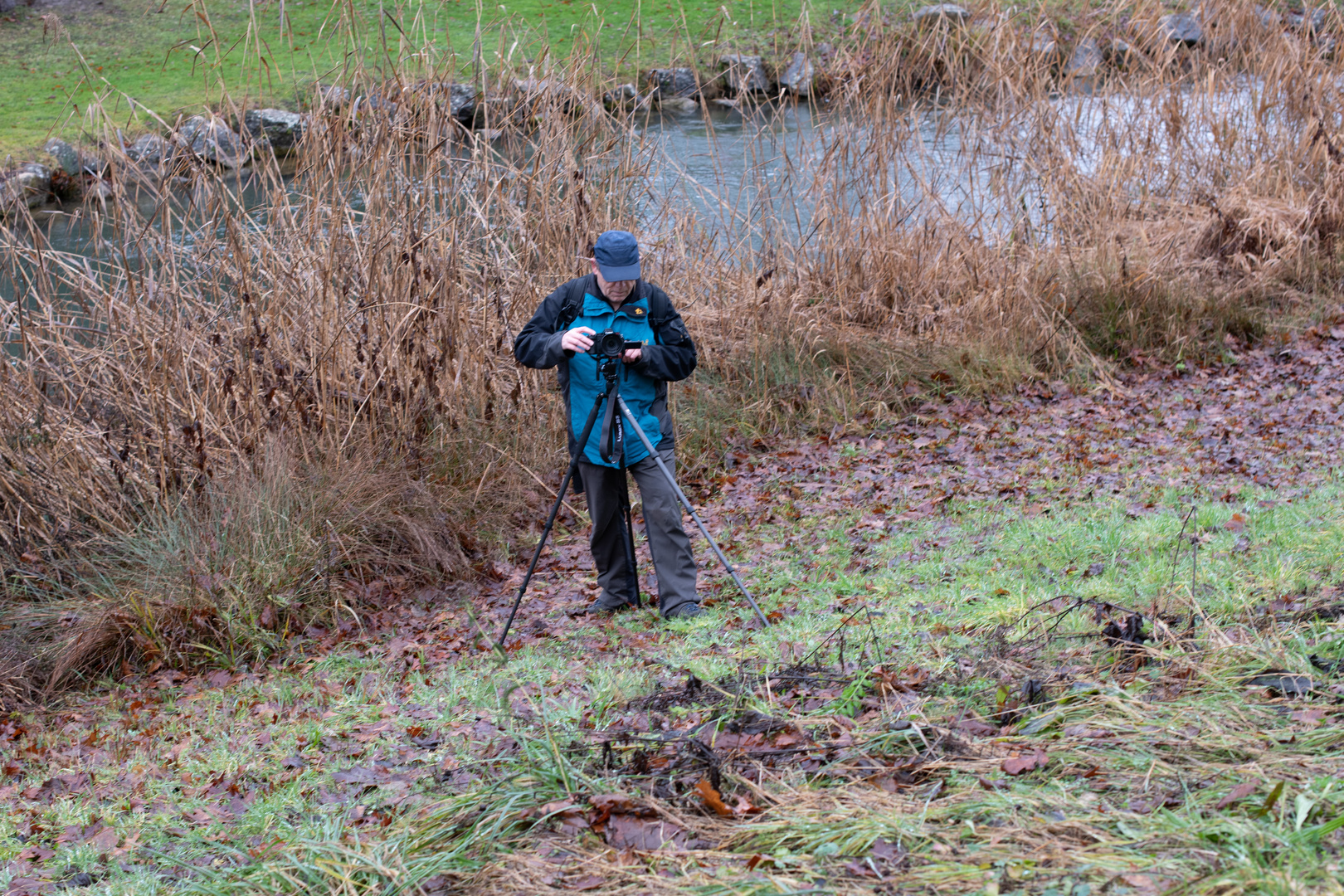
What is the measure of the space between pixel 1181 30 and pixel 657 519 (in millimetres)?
10431

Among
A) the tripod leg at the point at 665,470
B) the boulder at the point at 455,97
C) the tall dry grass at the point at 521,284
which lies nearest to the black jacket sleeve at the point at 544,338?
the tripod leg at the point at 665,470

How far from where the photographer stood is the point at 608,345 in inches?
197

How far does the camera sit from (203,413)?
259 inches

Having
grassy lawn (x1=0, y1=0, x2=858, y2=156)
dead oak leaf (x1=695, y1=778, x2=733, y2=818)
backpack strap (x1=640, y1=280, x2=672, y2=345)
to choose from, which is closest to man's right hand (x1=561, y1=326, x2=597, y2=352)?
backpack strap (x1=640, y1=280, x2=672, y2=345)

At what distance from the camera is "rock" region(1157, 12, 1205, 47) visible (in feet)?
34.4

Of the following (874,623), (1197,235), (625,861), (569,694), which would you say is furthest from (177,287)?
(1197,235)

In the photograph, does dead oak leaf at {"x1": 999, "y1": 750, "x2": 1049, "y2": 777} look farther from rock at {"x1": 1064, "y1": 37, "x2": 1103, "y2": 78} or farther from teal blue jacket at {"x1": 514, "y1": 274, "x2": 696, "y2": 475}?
rock at {"x1": 1064, "y1": 37, "x2": 1103, "y2": 78}

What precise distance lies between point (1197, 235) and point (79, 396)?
9.12 meters

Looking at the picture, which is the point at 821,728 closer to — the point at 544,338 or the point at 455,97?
the point at 544,338

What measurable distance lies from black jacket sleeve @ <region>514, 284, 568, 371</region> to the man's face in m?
0.22

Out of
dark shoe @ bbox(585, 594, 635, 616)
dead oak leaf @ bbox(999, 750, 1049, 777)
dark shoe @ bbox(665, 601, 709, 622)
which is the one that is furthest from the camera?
dark shoe @ bbox(585, 594, 635, 616)

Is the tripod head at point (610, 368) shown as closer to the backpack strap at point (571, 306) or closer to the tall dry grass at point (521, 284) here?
the backpack strap at point (571, 306)

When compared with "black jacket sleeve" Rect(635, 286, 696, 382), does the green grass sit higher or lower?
lower

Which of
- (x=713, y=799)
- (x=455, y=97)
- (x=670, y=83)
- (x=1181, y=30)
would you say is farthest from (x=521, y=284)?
(x=1181, y=30)
